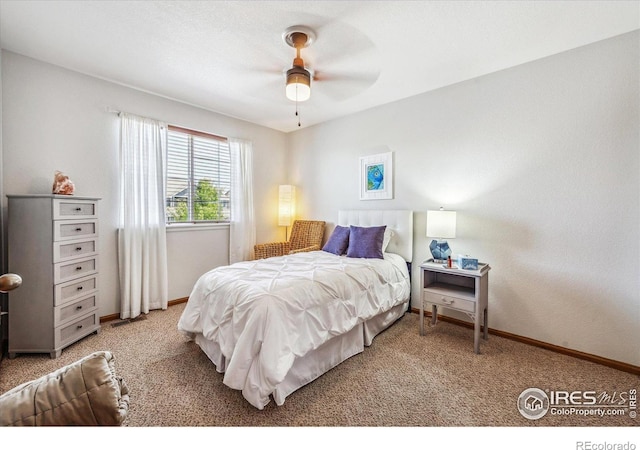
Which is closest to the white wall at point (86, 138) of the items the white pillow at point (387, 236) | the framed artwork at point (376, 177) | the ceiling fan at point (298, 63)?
the ceiling fan at point (298, 63)

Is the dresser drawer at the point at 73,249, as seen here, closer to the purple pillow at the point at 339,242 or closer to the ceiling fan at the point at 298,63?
the ceiling fan at the point at 298,63

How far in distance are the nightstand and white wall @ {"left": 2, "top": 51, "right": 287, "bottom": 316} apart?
288 centimetres

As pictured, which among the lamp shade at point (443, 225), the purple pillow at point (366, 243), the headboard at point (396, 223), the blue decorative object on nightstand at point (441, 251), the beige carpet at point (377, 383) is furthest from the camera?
the headboard at point (396, 223)

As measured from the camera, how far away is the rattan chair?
12.6ft

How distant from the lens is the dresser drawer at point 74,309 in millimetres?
2211

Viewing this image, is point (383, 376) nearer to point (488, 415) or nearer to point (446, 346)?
point (488, 415)

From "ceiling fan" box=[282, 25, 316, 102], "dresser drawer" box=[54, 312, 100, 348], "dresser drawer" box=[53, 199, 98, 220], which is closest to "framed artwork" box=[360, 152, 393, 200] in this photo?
"ceiling fan" box=[282, 25, 316, 102]

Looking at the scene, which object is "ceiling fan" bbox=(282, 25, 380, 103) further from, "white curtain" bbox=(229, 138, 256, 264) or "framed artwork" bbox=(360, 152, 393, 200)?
"white curtain" bbox=(229, 138, 256, 264)

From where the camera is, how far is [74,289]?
2377 millimetres

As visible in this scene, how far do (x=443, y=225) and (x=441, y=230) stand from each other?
2.1 inches

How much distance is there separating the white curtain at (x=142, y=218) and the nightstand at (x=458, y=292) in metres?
3.09

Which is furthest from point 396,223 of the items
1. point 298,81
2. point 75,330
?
point 75,330

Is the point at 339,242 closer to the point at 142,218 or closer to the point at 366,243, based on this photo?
the point at 366,243

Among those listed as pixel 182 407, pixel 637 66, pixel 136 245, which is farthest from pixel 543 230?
pixel 136 245
